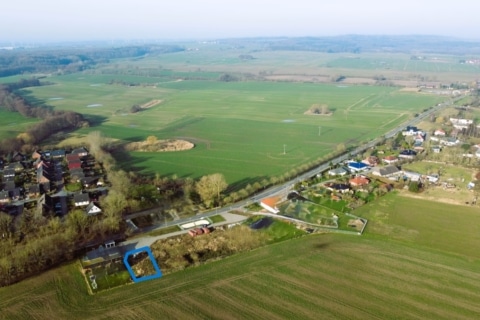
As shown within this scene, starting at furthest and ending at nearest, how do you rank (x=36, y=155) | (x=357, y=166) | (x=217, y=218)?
(x=36, y=155)
(x=357, y=166)
(x=217, y=218)

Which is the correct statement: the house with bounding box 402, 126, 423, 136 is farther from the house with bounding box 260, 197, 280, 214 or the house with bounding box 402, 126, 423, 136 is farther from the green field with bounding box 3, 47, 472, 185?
the house with bounding box 260, 197, 280, 214

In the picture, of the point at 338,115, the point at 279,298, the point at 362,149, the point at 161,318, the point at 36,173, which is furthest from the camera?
the point at 338,115

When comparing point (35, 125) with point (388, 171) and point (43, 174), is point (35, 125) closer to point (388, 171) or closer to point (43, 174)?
point (43, 174)

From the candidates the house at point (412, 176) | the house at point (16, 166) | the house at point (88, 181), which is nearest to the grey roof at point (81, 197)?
the house at point (88, 181)

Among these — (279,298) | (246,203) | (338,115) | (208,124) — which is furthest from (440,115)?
(279,298)

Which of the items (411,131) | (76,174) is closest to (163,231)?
(76,174)

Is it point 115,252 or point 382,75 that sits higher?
point 382,75

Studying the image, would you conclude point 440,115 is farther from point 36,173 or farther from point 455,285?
point 36,173
